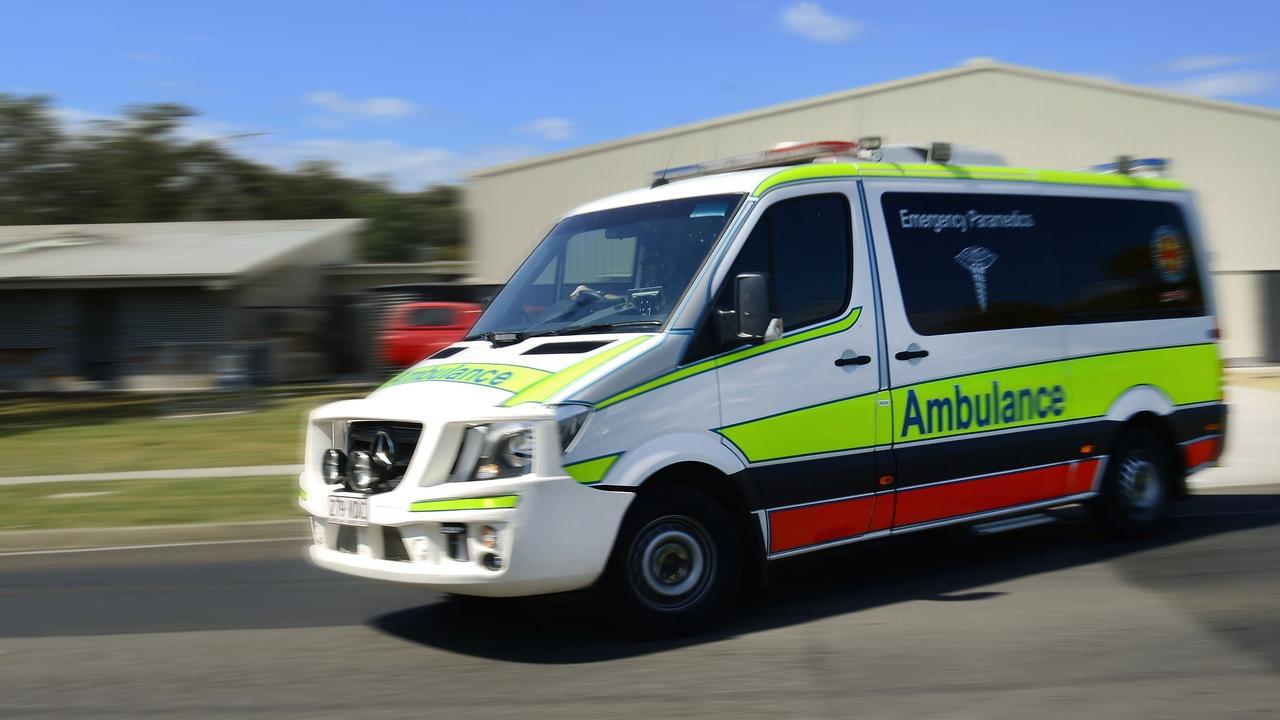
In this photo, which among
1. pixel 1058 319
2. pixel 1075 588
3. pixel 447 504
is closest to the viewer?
pixel 447 504

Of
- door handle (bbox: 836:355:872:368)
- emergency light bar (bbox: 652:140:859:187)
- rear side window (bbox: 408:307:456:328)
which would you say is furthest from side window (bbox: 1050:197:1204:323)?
rear side window (bbox: 408:307:456:328)

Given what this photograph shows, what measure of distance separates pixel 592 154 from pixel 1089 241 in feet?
72.3

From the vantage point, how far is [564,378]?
5.64 metres

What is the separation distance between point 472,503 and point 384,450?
0.67 m

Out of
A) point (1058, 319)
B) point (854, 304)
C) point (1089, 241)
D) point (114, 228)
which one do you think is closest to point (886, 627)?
point (854, 304)

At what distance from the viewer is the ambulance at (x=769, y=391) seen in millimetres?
5535

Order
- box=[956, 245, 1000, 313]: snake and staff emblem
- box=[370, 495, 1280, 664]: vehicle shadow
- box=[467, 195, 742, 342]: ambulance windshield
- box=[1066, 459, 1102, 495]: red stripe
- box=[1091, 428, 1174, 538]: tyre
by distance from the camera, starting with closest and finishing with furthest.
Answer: box=[370, 495, 1280, 664]: vehicle shadow, box=[467, 195, 742, 342]: ambulance windshield, box=[956, 245, 1000, 313]: snake and staff emblem, box=[1066, 459, 1102, 495]: red stripe, box=[1091, 428, 1174, 538]: tyre

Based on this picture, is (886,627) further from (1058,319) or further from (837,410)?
(1058,319)

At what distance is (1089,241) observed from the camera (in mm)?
7906

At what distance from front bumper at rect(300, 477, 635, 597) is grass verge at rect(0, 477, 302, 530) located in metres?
4.78

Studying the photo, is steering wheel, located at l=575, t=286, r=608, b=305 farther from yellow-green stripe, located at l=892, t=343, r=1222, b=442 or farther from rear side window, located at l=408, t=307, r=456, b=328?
rear side window, located at l=408, t=307, r=456, b=328

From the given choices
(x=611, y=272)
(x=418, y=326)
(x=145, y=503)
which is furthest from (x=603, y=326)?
(x=418, y=326)

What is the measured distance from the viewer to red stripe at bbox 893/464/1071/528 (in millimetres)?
6797

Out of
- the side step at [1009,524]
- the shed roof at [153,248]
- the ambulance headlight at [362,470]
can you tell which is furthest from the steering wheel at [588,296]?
the shed roof at [153,248]
